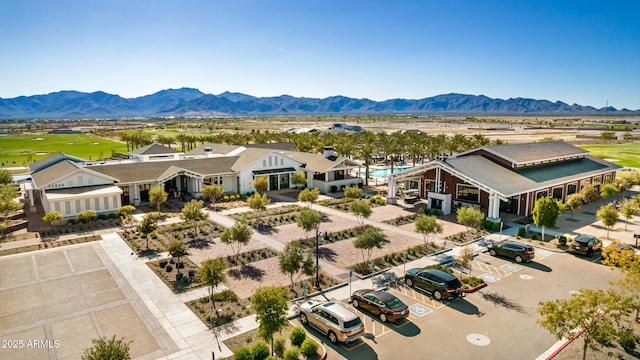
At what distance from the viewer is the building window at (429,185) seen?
5088cm

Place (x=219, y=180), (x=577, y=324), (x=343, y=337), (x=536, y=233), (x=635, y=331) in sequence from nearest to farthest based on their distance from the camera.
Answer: (x=577, y=324) → (x=343, y=337) → (x=635, y=331) → (x=536, y=233) → (x=219, y=180)

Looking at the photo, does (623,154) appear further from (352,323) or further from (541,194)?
(352,323)

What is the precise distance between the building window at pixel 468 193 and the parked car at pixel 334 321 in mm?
30171

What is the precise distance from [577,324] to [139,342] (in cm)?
1970

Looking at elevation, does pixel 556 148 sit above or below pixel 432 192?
above

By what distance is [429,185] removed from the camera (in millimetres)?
51844

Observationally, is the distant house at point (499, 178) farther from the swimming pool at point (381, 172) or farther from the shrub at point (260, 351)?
the shrub at point (260, 351)

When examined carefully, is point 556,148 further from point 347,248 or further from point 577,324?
point 577,324

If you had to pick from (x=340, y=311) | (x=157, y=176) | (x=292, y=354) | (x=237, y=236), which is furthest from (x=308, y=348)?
(x=157, y=176)

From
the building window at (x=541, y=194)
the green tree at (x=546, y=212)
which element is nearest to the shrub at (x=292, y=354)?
the green tree at (x=546, y=212)

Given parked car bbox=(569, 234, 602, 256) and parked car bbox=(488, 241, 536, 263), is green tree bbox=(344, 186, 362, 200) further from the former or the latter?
parked car bbox=(569, 234, 602, 256)

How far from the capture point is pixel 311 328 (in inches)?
853

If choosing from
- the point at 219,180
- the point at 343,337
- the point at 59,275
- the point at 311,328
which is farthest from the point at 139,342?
the point at 219,180

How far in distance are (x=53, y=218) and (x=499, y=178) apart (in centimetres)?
4588
